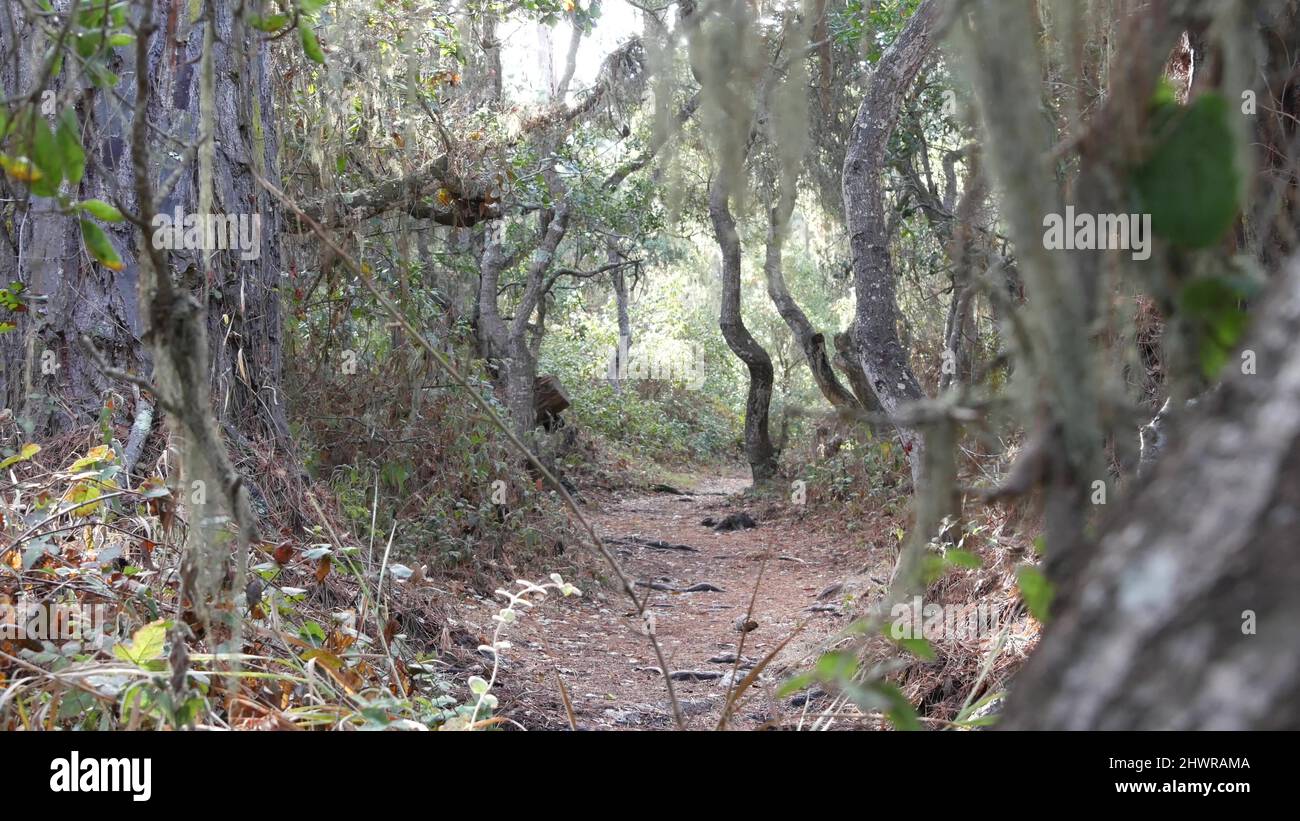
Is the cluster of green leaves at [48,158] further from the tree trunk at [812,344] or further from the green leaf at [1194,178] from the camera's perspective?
the tree trunk at [812,344]

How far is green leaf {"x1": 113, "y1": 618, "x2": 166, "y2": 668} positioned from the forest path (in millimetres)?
1281

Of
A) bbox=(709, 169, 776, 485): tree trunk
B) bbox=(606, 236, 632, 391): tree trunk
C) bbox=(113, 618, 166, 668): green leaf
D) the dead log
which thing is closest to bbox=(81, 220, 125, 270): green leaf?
bbox=(113, 618, 166, 668): green leaf

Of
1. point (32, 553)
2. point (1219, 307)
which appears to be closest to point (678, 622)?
point (32, 553)

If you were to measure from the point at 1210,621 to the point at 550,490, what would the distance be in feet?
25.0

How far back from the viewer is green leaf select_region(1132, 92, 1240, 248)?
79 centimetres

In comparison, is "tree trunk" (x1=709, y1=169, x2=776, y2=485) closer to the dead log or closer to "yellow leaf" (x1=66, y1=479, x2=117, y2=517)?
the dead log

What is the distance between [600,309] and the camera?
2145 centimetres

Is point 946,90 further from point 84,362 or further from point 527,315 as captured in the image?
point 84,362

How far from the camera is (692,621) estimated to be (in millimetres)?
5875

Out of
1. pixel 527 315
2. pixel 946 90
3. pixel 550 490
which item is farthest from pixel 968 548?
pixel 527 315

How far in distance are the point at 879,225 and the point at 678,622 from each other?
2.61 meters

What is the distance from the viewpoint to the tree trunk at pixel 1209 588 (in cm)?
59

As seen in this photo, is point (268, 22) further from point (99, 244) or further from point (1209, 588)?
point (1209, 588)

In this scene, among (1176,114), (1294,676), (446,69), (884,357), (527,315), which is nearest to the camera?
(1294,676)
